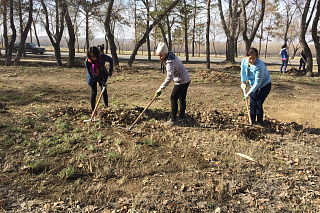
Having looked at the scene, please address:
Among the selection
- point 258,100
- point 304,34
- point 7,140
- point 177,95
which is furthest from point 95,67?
point 304,34

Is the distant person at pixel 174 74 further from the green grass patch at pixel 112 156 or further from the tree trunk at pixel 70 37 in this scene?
the tree trunk at pixel 70 37

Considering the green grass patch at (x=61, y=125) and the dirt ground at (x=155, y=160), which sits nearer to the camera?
the dirt ground at (x=155, y=160)

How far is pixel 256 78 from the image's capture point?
441 cm

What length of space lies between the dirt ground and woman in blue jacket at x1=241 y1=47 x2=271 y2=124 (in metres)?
0.49

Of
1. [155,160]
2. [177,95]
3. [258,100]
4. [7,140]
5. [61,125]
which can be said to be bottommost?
[155,160]

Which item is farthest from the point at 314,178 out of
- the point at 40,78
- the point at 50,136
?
the point at 40,78

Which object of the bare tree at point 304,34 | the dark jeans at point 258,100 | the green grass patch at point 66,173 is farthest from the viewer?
the bare tree at point 304,34

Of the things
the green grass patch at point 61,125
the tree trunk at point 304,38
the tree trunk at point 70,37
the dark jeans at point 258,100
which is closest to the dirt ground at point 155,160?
the green grass patch at point 61,125

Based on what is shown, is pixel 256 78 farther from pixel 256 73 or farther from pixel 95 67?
pixel 95 67

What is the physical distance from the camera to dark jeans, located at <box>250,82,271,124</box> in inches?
185

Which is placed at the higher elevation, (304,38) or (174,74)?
(304,38)

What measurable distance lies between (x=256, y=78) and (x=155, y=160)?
240cm

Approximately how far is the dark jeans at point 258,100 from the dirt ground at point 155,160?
1.16ft

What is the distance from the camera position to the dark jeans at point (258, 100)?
4.70 meters
